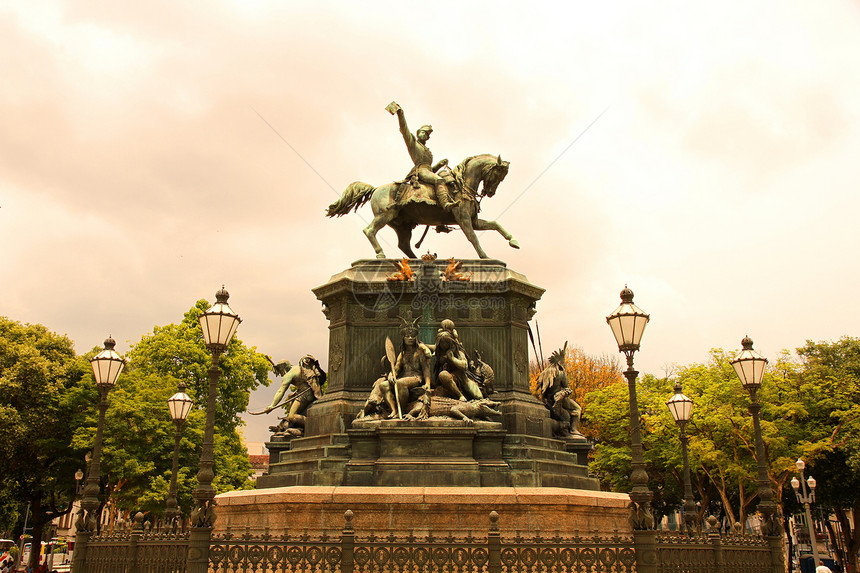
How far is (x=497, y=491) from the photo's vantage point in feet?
42.9

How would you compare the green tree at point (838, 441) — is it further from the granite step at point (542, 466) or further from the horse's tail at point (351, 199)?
the horse's tail at point (351, 199)

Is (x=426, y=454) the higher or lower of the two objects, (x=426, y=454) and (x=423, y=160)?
the lower

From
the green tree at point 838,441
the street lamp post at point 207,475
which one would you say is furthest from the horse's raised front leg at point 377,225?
the green tree at point 838,441

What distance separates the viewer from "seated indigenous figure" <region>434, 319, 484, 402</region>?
Result: 15.7 m

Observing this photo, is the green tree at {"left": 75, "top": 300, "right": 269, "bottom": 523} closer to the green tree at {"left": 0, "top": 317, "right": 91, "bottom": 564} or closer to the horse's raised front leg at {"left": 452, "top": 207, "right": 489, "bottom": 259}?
the green tree at {"left": 0, "top": 317, "right": 91, "bottom": 564}

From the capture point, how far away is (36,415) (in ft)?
108

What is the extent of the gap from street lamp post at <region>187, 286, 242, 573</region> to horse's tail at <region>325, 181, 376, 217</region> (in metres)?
8.30

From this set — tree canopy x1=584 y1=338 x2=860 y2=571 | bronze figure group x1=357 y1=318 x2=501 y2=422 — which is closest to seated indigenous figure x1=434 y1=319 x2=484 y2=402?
bronze figure group x1=357 y1=318 x2=501 y2=422

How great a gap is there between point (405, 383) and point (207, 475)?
620 centimetres

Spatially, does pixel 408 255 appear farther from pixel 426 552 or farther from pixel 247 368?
pixel 247 368

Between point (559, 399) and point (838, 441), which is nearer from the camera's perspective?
point (559, 399)

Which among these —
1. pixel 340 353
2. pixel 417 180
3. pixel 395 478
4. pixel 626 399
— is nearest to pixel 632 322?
pixel 395 478

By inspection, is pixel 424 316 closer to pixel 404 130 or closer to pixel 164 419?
pixel 404 130

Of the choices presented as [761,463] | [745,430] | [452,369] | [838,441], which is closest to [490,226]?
[452,369]
